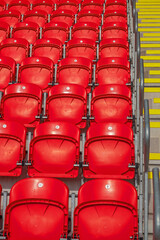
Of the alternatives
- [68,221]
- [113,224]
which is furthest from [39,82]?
[113,224]

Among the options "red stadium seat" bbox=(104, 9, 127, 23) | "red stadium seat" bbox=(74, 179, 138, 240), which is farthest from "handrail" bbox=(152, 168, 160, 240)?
"red stadium seat" bbox=(104, 9, 127, 23)

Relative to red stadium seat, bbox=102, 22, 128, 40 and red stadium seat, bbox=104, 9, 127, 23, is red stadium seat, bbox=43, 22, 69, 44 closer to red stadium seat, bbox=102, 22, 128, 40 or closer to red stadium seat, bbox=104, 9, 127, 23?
red stadium seat, bbox=102, 22, 128, 40

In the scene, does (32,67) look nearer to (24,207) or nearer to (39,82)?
(39,82)

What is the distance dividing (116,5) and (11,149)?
2.56 m

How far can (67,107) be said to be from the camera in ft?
5.96

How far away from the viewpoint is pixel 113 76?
7.14 feet

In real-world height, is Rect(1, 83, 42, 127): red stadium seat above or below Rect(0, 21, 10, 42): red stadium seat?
below

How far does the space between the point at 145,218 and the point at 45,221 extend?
0.37 metres

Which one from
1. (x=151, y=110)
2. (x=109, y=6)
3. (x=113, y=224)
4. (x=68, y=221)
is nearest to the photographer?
(x=113, y=224)

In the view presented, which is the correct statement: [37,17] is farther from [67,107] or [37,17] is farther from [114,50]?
[67,107]

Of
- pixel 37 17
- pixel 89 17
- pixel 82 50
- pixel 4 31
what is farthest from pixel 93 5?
pixel 82 50

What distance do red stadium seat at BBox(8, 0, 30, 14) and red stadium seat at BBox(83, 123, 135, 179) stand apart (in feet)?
8.43

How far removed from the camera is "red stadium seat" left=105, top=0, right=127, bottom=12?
11.6ft

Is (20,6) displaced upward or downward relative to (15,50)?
upward
